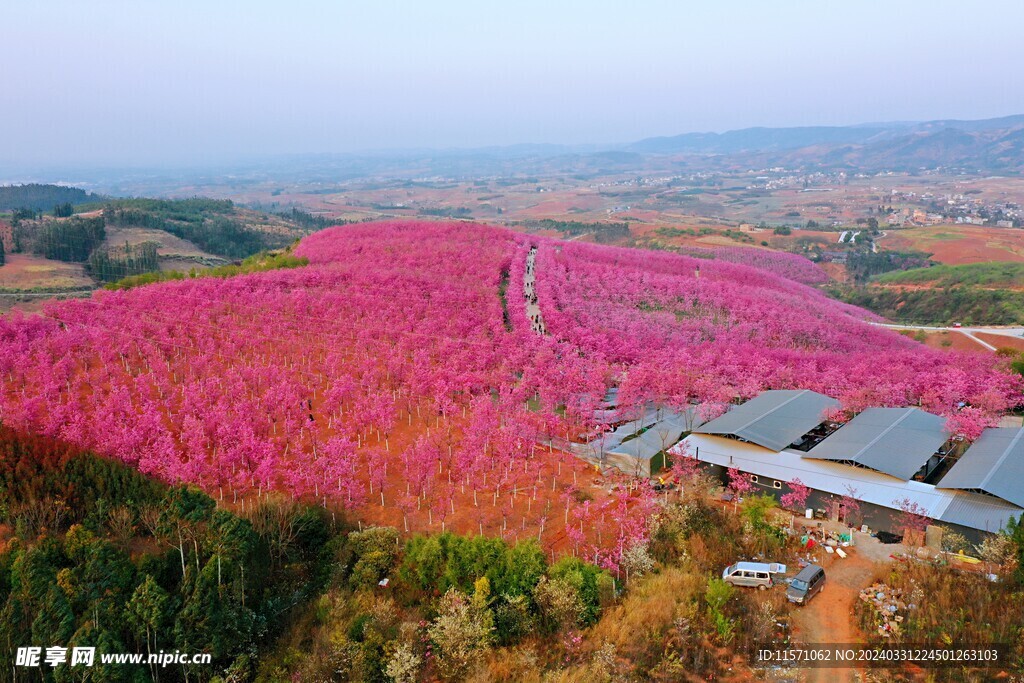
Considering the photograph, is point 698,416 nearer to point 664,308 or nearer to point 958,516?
point 958,516

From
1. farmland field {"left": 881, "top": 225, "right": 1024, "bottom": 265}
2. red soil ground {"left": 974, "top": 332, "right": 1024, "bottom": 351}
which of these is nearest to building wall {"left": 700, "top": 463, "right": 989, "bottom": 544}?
red soil ground {"left": 974, "top": 332, "right": 1024, "bottom": 351}

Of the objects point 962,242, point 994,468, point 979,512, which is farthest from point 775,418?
point 962,242

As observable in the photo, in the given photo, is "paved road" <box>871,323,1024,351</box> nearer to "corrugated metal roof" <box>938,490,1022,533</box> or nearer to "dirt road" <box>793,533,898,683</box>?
"corrugated metal roof" <box>938,490,1022,533</box>

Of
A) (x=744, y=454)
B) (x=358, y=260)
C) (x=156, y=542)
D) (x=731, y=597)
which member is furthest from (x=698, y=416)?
(x=358, y=260)

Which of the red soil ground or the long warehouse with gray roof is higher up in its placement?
the long warehouse with gray roof

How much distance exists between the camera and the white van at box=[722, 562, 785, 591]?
18500 mm

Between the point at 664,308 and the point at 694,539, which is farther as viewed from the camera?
the point at 664,308

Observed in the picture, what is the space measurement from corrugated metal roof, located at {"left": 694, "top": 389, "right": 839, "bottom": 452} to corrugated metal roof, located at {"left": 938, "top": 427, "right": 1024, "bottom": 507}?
18.1 feet

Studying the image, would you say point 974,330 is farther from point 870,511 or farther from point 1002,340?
point 870,511

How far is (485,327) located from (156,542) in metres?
24.0

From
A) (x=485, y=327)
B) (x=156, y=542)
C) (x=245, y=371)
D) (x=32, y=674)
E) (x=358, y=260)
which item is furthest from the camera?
(x=358, y=260)

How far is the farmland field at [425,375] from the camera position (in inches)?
915

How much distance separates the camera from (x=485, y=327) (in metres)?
40.7

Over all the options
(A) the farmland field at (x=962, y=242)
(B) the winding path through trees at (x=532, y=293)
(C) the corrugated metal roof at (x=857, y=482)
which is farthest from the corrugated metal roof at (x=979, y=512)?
(A) the farmland field at (x=962, y=242)
